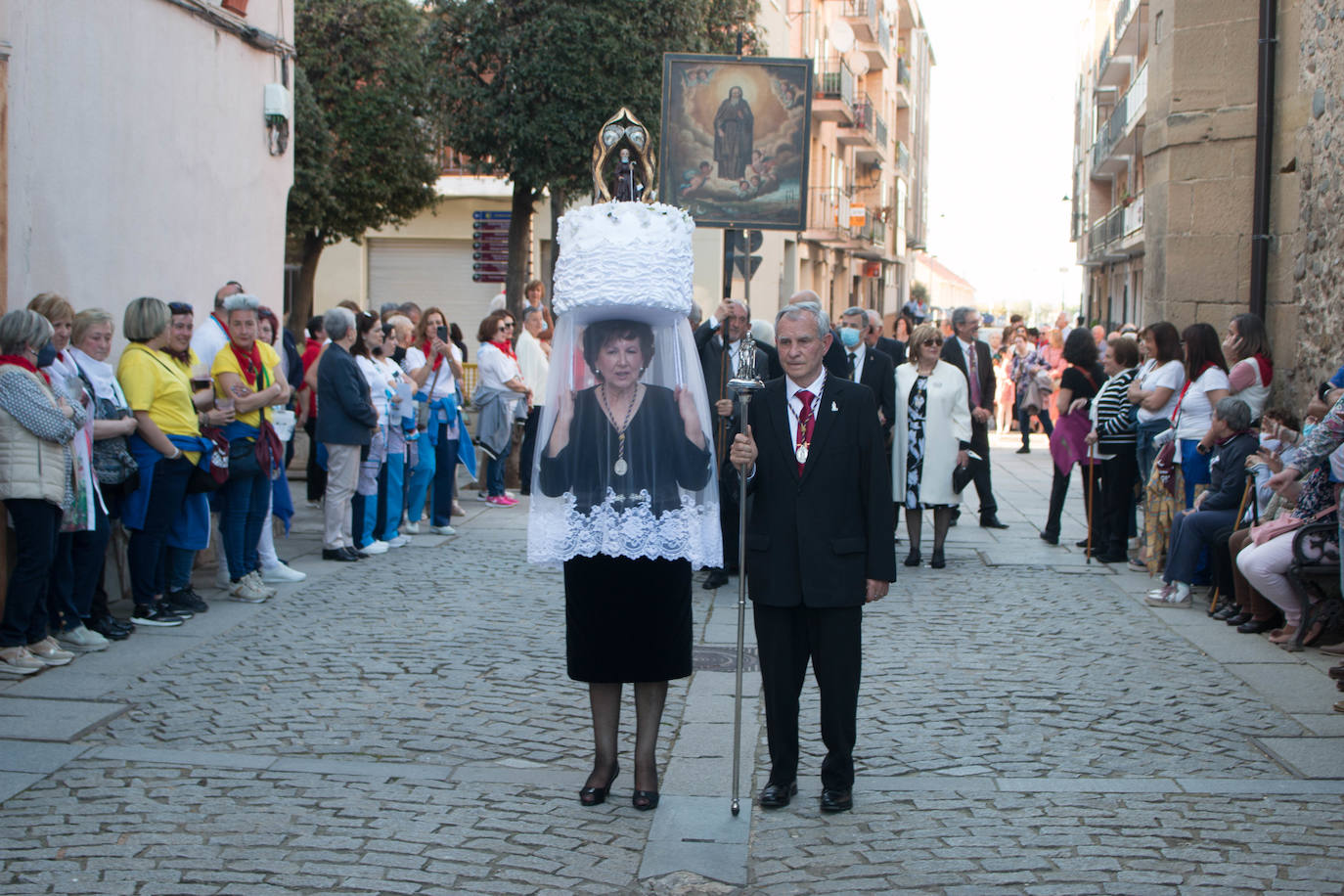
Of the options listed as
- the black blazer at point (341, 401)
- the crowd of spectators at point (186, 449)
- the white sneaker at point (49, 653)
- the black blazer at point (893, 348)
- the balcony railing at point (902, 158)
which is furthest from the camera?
the balcony railing at point (902, 158)

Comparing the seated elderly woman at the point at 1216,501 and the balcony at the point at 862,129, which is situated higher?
the balcony at the point at 862,129

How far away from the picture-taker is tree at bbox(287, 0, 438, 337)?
2464 cm

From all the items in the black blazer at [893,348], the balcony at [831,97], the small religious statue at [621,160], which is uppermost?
the balcony at [831,97]

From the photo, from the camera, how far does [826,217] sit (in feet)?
140

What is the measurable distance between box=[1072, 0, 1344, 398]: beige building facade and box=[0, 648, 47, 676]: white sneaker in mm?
8087

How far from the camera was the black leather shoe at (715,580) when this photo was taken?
9781 millimetres

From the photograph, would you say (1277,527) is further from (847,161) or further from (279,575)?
(847,161)

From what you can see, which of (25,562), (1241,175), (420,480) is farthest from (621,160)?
(1241,175)

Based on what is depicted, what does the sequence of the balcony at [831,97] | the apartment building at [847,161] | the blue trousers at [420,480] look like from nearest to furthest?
the blue trousers at [420,480] → the apartment building at [847,161] → the balcony at [831,97]

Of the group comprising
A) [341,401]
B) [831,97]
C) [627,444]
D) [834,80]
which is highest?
[834,80]

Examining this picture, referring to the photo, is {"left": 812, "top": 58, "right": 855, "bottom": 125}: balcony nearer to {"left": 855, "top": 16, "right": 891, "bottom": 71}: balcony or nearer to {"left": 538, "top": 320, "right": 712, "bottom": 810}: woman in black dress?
{"left": 855, "top": 16, "right": 891, "bottom": 71}: balcony

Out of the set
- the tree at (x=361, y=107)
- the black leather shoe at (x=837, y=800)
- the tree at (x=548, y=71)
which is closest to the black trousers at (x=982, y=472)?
the black leather shoe at (x=837, y=800)

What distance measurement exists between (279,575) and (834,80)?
34.3 meters

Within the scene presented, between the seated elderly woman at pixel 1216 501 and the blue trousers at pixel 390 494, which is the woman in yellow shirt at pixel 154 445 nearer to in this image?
the blue trousers at pixel 390 494
